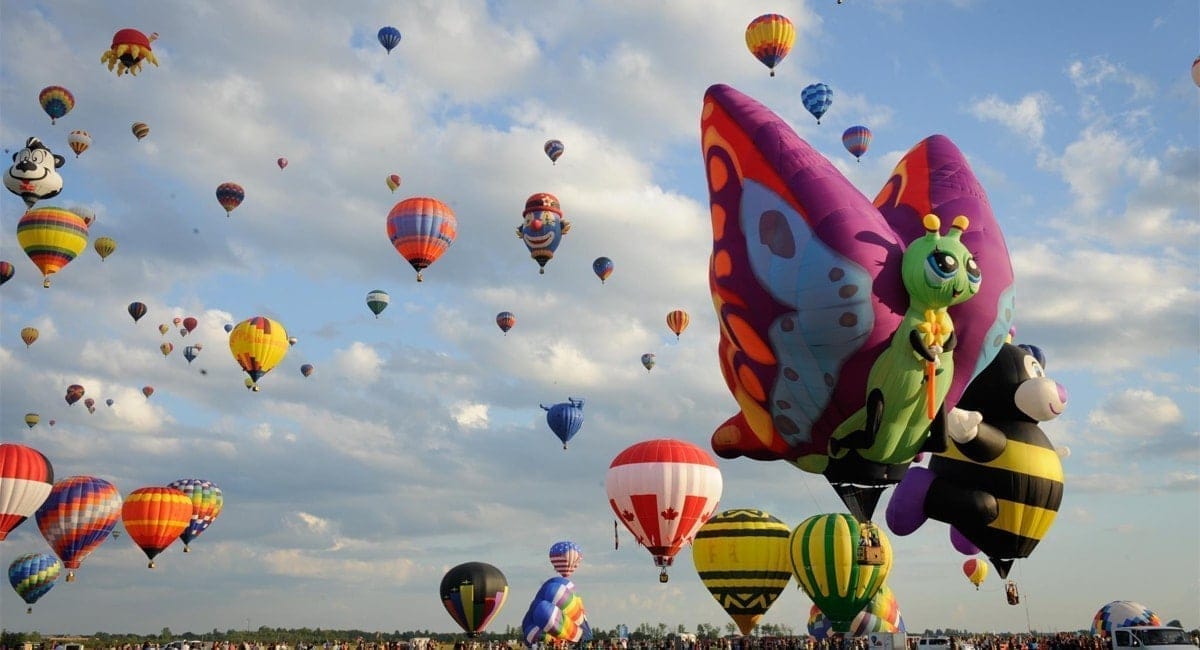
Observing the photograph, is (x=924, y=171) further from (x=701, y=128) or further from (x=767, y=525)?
(x=767, y=525)

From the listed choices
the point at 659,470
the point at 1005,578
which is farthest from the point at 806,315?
the point at 659,470

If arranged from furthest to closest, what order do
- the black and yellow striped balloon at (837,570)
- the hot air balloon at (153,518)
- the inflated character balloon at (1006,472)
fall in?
the hot air balloon at (153,518), the black and yellow striped balloon at (837,570), the inflated character balloon at (1006,472)

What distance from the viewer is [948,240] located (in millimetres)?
15211

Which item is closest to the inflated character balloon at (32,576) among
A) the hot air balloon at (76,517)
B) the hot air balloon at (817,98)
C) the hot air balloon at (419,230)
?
the hot air balloon at (76,517)

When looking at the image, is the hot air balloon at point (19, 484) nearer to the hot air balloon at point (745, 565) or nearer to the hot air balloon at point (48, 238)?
the hot air balloon at point (48, 238)

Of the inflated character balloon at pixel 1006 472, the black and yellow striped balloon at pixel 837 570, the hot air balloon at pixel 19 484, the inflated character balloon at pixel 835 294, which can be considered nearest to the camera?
the inflated character balloon at pixel 835 294

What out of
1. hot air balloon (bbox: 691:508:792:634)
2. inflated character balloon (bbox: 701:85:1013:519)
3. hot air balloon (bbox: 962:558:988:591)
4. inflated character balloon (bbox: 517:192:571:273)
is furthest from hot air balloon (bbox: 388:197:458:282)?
hot air balloon (bbox: 962:558:988:591)

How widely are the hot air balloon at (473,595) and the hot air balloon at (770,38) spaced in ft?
66.6

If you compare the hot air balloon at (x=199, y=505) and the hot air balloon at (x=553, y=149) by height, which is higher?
the hot air balloon at (x=553, y=149)

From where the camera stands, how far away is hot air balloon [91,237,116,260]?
4409 cm

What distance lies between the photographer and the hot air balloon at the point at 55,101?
3850cm

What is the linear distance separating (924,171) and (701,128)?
4048 millimetres

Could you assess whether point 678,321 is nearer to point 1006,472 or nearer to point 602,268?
point 602,268

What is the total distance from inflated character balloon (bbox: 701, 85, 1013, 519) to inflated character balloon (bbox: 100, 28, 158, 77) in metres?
21.8
